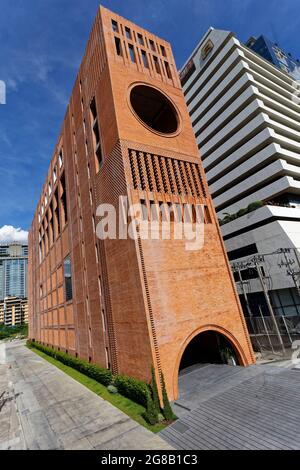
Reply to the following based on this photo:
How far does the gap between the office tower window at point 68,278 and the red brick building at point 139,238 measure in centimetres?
24

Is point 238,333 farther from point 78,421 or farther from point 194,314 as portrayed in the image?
point 78,421

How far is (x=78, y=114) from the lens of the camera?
28422 mm

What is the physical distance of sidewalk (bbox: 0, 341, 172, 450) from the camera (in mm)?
10898

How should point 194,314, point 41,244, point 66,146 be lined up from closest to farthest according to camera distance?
point 194,314
point 66,146
point 41,244

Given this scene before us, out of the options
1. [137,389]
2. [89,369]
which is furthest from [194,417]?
[89,369]

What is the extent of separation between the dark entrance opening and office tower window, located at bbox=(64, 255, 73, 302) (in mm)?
15096

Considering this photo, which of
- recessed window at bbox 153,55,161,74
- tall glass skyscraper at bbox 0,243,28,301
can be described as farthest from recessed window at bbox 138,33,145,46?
tall glass skyscraper at bbox 0,243,28,301

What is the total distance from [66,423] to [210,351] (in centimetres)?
1133

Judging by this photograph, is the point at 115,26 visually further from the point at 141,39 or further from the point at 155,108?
the point at 155,108

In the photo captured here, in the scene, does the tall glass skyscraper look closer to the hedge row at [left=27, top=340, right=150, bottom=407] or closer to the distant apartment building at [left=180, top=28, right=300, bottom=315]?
the distant apartment building at [left=180, top=28, right=300, bottom=315]
